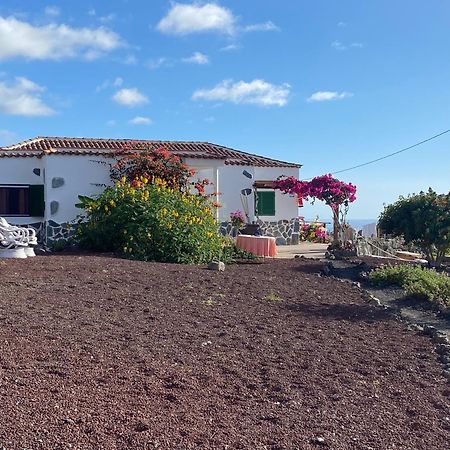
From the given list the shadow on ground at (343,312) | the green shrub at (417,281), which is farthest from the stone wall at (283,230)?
the shadow on ground at (343,312)

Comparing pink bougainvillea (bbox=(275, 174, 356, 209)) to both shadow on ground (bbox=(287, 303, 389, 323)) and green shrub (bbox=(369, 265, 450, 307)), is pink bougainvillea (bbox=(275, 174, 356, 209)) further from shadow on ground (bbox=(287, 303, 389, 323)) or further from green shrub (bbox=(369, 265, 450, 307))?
shadow on ground (bbox=(287, 303, 389, 323))

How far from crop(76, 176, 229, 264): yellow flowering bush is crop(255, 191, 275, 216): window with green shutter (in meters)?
8.27

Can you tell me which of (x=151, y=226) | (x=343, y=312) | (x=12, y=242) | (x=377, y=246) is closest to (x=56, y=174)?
(x=151, y=226)

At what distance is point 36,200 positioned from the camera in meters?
18.8

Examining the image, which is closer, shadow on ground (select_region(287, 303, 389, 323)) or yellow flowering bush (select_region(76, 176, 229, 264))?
shadow on ground (select_region(287, 303, 389, 323))

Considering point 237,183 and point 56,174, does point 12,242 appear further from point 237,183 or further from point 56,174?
point 237,183

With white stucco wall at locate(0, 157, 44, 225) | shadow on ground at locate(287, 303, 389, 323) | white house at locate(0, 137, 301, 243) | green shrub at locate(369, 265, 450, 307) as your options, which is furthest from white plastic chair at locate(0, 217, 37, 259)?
green shrub at locate(369, 265, 450, 307)

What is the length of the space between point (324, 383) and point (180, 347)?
1496mm

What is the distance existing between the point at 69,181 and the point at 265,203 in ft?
27.7

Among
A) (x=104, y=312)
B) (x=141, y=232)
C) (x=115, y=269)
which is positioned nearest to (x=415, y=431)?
(x=104, y=312)

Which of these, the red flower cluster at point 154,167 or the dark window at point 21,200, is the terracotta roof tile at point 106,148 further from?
the dark window at point 21,200

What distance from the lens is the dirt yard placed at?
155 inches

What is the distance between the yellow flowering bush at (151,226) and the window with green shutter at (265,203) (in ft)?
27.1

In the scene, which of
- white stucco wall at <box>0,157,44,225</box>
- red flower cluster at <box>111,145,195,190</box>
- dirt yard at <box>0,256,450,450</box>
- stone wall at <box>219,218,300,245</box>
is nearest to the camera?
dirt yard at <box>0,256,450,450</box>
